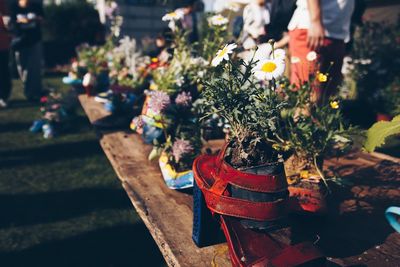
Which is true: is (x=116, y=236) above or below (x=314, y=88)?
below

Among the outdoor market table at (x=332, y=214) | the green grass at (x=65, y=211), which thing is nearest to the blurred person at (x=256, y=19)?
the outdoor market table at (x=332, y=214)

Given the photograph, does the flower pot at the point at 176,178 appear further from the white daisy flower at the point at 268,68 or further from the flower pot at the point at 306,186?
the white daisy flower at the point at 268,68

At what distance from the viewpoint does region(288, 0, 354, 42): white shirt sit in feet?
6.65

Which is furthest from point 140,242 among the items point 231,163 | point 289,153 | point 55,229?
point 231,163

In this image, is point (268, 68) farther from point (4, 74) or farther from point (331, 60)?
point (4, 74)

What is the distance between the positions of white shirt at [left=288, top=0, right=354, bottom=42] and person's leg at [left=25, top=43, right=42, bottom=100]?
4.77m

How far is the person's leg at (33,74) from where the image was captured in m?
5.65

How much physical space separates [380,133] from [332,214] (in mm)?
433

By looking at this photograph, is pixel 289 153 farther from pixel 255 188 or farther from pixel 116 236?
pixel 116 236

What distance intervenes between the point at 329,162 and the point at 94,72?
8.83 ft

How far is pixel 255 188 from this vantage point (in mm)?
1059

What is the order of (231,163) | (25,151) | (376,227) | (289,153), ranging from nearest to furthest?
(231,163) → (376,227) → (289,153) → (25,151)

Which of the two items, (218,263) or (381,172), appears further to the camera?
(381,172)

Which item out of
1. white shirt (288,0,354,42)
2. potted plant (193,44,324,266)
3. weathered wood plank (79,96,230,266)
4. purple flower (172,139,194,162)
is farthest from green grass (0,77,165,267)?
white shirt (288,0,354,42)
